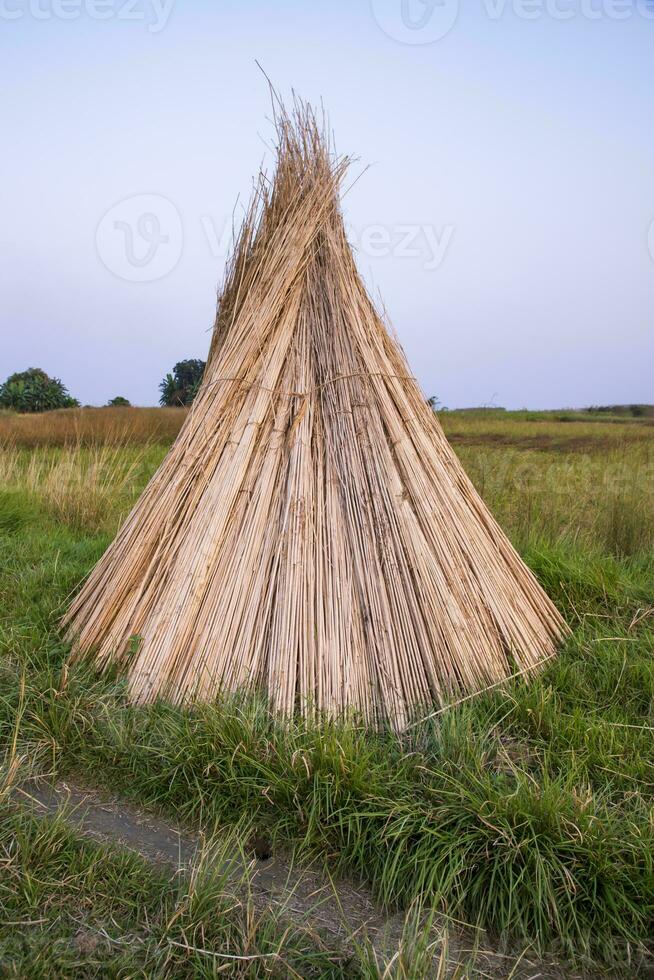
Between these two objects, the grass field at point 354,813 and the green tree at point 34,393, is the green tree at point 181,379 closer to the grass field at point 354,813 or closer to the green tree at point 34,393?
the green tree at point 34,393

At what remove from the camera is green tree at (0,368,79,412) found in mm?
19078

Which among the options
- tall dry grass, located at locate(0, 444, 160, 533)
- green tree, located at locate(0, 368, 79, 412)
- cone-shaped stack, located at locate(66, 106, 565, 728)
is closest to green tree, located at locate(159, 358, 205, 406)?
green tree, located at locate(0, 368, 79, 412)

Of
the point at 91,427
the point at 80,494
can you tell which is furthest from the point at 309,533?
the point at 91,427

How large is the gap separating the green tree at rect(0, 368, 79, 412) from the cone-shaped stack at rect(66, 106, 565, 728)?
16760 mm

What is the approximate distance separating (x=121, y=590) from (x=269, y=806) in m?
1.13

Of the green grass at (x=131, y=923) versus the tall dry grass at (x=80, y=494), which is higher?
the tall dry grass at (x=80, y=494)

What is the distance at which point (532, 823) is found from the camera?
1928 millimetres

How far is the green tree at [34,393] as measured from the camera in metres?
19.1

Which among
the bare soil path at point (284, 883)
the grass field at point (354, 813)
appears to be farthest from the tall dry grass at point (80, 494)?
the bare soil path at point (284, 883)

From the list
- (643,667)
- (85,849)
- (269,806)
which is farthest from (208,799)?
(643,667)

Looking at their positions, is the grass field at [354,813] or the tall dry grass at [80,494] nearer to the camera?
the grass field at [354,813]

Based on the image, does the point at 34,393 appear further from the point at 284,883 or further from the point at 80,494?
the point at 284,883

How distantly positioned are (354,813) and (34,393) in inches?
771

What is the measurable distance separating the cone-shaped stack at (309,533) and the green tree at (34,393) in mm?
16760
